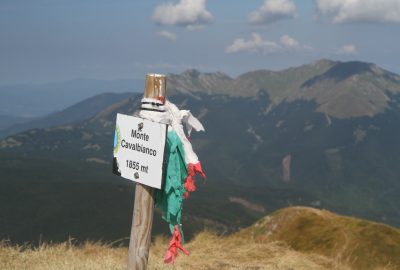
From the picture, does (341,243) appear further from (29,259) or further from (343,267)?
(29,259)

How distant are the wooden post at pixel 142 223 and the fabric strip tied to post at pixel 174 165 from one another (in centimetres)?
24

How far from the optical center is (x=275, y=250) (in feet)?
44.8

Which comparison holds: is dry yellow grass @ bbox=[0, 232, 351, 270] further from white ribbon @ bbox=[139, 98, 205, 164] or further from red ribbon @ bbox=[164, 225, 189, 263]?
white ribbon @ bbox=[139, 98, 205, 164]

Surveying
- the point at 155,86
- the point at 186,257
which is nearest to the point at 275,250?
the point at 186,257

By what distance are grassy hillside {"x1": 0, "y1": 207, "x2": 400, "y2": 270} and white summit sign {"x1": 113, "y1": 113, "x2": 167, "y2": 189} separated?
10.7 ft

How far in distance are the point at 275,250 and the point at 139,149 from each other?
824 centimetres

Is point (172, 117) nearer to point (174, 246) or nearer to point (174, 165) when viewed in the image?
point (174, 165)

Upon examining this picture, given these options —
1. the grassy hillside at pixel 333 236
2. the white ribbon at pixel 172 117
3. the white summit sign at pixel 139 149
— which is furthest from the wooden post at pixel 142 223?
the grassy hillside at pixel 333 236

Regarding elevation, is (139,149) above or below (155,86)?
below

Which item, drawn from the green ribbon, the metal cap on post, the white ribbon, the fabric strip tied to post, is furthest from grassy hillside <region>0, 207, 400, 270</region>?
the metal cap on post

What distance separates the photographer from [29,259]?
1051 centimetres

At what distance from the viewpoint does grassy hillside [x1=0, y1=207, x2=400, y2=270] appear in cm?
1055

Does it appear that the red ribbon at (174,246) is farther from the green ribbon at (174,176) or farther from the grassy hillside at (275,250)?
the grassy hillside at (275,250)

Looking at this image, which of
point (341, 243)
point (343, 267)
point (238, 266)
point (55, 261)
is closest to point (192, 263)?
point (238, 266)
